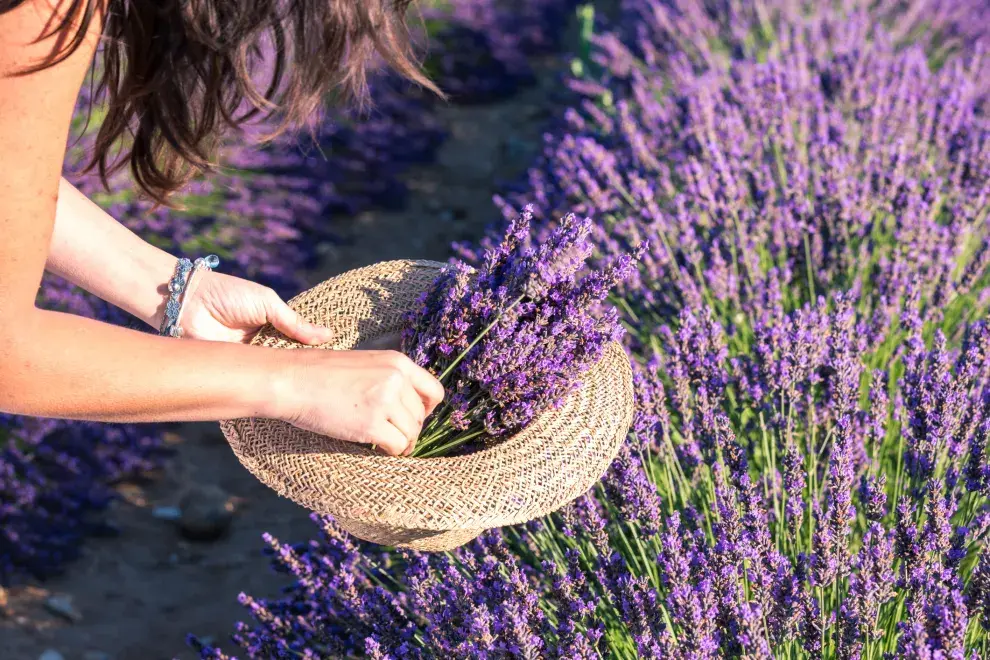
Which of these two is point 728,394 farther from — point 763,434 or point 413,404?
point 413,404

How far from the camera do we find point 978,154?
103 inches

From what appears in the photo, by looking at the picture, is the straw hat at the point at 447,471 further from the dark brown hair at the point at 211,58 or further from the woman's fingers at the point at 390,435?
the dark brown hair at the point at 211,58

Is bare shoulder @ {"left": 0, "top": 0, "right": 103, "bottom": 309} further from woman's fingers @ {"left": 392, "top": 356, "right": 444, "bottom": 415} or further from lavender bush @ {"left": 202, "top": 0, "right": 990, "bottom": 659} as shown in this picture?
lavender bush @ {"left": 202, "top": 0, "right": 990, "bottom": 659}

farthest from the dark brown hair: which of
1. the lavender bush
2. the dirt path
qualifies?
the dirt path

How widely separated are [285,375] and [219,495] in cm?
176

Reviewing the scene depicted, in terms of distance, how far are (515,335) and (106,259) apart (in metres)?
0.76

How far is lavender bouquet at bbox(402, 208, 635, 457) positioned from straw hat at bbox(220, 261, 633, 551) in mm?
69

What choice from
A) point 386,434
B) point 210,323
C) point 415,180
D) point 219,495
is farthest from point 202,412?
point 415,180

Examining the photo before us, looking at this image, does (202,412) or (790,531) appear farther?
(790,531)

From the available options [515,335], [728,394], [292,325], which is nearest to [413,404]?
[515,335]

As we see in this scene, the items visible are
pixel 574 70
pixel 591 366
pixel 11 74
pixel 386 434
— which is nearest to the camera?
pixel 11 74

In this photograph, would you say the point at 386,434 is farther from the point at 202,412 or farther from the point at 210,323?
the point at 210,323

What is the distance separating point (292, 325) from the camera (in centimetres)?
181

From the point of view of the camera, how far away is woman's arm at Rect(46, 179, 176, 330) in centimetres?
174
